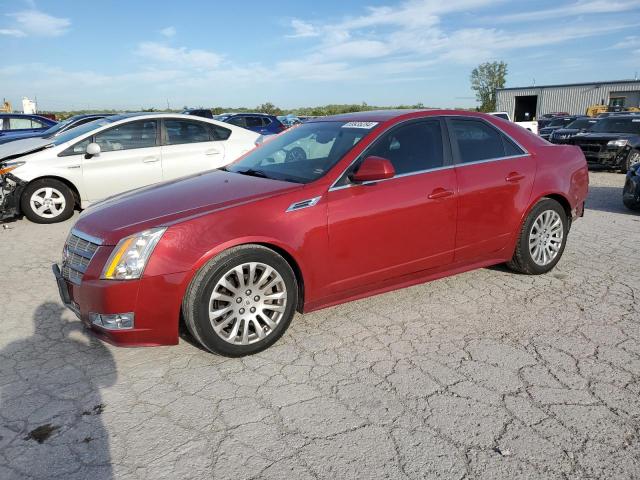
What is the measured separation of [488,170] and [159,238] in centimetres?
287

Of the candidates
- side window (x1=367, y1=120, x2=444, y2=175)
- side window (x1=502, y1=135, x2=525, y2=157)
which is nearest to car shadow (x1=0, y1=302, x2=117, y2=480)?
side window (x1=367, y1=120, x2=444, y2=175)

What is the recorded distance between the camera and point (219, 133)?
8805mm

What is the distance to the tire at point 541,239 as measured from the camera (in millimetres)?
4793

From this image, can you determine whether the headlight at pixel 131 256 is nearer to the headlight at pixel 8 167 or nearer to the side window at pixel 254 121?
the headlight at pixel 8 167

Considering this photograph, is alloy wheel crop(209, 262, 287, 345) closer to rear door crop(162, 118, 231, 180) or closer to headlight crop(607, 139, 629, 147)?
rear door crop(162, 118, 231, 180)

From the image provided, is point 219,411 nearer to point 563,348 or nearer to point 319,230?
point 319,230

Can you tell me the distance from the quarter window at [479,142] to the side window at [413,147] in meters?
0.22

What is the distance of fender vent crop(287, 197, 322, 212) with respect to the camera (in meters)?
3.54

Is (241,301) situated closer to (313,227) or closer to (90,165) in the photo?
(313,227)

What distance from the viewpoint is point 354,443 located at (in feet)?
8.42

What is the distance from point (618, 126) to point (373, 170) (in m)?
13.5

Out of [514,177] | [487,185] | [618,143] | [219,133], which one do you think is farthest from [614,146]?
[487,185]

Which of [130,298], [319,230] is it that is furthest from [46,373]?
[319,230]

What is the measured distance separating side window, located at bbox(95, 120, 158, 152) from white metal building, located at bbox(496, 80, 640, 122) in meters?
47.5
